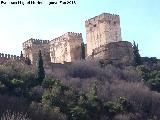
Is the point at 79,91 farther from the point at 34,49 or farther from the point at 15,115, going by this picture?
the point at 34,49

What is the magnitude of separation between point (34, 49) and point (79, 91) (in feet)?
48.6

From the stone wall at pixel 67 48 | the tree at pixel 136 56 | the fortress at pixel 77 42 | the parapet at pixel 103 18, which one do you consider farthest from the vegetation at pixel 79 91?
the parapet at pixel 103 18

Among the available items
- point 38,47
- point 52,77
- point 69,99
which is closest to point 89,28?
point 38,47

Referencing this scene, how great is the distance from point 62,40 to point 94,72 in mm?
8719

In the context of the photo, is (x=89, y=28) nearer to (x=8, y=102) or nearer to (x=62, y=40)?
(x=62, y=40)

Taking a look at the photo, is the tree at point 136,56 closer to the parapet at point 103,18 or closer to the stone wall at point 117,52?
the stone wall at point 117,52

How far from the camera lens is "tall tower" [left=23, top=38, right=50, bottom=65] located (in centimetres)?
6269

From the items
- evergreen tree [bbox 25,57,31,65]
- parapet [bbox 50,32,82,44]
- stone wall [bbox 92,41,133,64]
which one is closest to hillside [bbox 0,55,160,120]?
stone wall [bbox 92,41,133,64]

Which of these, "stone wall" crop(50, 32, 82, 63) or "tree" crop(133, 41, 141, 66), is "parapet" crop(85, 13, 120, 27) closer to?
"stone wall" crop(50, 32, 82, 63)

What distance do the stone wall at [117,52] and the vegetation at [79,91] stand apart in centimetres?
174

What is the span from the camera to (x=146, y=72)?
2264 inches

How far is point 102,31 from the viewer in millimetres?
63500

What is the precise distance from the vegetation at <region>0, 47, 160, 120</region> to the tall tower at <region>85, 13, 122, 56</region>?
5215 millimetres

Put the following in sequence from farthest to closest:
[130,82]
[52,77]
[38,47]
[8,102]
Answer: [38,47] < [130,82] < [52,77] < [8,102]
